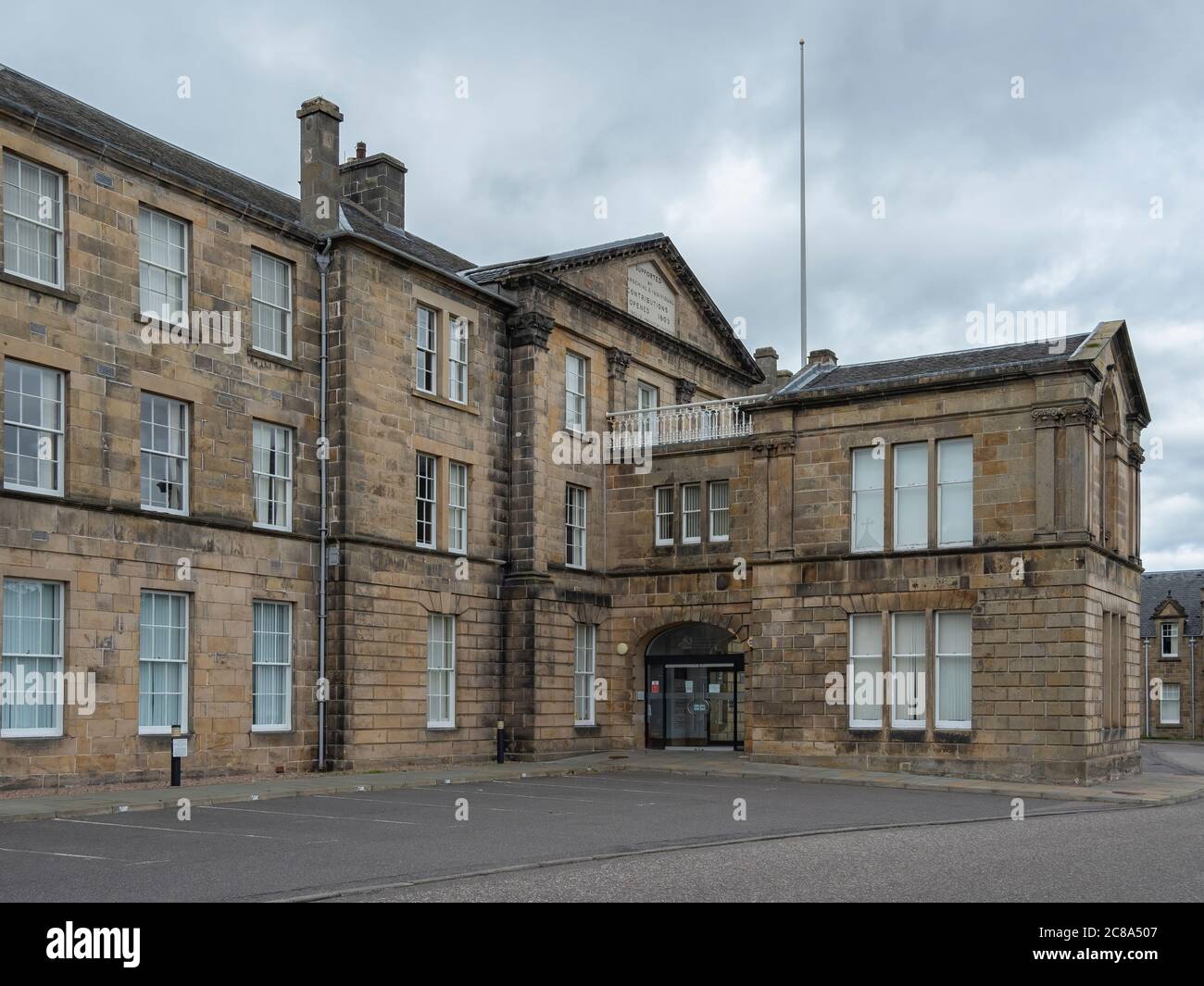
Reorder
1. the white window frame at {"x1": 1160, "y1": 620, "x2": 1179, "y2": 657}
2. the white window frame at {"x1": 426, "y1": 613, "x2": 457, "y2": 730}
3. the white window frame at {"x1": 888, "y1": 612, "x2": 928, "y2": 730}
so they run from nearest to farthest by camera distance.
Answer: the white window frame at {"x1": 888, "y1": 612, "x2": 928, "y2": 730}
the white window frame at {"x1": 426, "y1": 613, "x2": 457, "y2": 730}
the white window frame at {"x1": 1160, "y1": 620, "x2": 1179, "y2": 657}

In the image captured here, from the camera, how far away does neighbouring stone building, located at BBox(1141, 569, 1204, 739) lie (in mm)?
66500

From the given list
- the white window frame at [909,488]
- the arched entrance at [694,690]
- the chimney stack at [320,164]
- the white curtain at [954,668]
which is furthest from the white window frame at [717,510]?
the chimney stack at [320,164]

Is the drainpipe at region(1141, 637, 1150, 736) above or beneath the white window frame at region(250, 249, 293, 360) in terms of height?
beneath

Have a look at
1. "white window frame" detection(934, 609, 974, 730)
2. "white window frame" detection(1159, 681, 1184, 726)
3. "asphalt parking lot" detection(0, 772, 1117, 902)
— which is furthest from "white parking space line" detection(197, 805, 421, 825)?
"white window frame" detection(1159, 681, 1184, 726)

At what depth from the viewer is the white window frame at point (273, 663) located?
2525 cm

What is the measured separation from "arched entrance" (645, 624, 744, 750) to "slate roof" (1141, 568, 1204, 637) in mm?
40329

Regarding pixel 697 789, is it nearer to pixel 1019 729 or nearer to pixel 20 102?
pixel 1019 729

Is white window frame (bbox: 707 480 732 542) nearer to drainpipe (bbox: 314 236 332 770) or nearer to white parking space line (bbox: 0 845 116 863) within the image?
drainpipe (bbox: 314 236 332 770)

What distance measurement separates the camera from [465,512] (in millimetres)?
30594

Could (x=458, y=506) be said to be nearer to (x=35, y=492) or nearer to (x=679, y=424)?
(x=679, y=424)

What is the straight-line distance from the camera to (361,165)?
33625mm

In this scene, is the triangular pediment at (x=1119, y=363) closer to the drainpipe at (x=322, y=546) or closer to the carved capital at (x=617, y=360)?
the carved capital at (x=617, y=360)
